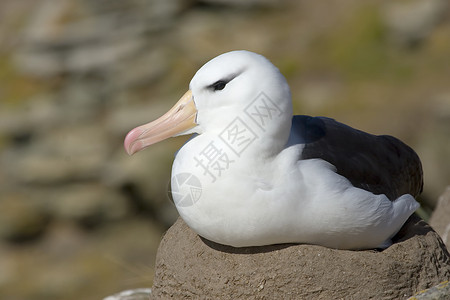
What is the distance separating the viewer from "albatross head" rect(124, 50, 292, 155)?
9.08 feet

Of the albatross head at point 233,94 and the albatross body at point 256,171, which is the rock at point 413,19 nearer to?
the albatross body at point 256,171

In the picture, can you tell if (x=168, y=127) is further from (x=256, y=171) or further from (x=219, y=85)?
(x=256, y=171)

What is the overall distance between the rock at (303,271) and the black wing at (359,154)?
0.31 metres

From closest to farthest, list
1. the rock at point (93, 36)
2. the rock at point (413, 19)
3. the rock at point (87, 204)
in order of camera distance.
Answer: the rock at point (413, 19)
the rock at point (87, 204)
the rock at point (93, 36)

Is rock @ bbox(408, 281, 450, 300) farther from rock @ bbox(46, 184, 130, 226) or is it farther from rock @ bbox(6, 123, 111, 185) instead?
rock @ bbox(6, 123, 111, 185)

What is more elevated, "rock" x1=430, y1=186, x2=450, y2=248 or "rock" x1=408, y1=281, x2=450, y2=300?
"rock" x1=408, y1=281, x2=450, y2=300

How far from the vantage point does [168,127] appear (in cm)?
295

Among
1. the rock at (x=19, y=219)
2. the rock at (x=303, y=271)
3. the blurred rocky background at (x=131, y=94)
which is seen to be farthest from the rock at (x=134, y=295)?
Result: the rock at (x=19, y=219)

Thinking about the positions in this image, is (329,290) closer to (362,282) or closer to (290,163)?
(362,282)

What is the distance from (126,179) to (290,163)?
8.23m

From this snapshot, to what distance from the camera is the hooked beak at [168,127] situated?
9.52ft

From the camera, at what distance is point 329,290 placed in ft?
9.35

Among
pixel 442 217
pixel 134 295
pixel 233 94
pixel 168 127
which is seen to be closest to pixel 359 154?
pixel 233 94

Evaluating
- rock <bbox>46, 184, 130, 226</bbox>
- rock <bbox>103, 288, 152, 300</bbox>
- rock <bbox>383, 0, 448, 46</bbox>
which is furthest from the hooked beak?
rock <bbox>383, 0, 448, 46</bbox>
